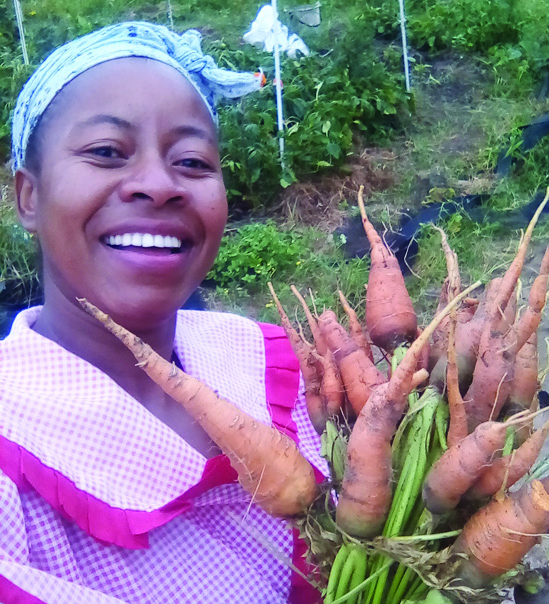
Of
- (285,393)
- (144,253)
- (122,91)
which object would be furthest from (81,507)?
(122,91)

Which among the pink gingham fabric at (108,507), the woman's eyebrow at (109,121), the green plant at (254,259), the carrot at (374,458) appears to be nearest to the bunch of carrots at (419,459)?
the carrot at (374,458)

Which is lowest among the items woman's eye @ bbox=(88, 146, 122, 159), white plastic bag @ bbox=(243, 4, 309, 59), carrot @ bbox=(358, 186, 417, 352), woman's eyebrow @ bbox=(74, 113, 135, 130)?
carrot @ bbox=(358, 186, 417, 352)

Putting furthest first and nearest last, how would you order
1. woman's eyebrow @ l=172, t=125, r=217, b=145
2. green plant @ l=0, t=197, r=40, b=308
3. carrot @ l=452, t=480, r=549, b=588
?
green plant @ l=0, t=197, r=40, b=308
woman's eyebrow @ l=172, t=125, r=217, b=145
carrot @ l=452, t=480, r=549, b=588

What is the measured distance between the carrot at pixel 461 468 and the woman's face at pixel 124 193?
0.46m

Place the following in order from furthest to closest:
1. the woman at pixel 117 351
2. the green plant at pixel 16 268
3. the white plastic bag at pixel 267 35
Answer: the white plastic bag at pixel 267 35 < the green plant at pixel 16 268 < the woman at pixel 117 351

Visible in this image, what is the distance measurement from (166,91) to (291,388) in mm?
628

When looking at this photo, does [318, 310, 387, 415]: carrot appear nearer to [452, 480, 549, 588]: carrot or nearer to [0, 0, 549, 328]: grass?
[452, 480, 549, 588]: carrot

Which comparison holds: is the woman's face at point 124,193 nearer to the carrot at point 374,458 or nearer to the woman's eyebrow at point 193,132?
the woman's eyebrow at point 193,132

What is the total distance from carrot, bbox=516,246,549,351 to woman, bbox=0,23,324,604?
483 millimetres

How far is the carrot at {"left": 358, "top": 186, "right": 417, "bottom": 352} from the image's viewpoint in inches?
39.3

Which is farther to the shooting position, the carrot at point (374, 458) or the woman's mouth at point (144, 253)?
the woman's mouth at point (144, 253)

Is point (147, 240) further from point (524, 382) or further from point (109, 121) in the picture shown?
point (524, 382)

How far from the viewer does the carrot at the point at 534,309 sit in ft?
2.97

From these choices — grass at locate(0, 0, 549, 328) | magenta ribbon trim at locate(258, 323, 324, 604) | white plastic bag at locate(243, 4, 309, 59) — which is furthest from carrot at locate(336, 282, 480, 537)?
white plastic bag at locate(243, 4, 309, 59)
